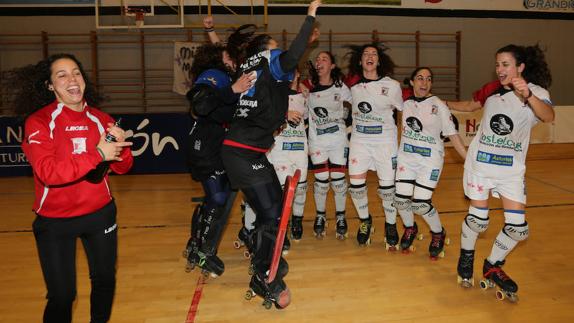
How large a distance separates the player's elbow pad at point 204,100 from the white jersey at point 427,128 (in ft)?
7.06

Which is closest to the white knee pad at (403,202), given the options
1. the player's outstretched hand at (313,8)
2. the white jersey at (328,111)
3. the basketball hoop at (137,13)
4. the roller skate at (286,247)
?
the white jersey at (328,111)

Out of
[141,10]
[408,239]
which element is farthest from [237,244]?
[141,10]

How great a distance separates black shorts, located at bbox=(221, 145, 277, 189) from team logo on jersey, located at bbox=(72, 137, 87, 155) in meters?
1.14

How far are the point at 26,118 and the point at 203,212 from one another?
2033mm

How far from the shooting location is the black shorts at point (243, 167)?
343 centimetres

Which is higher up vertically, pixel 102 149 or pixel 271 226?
pixel 102 149

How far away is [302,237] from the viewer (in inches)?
220

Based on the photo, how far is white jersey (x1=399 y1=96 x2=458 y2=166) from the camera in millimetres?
4551

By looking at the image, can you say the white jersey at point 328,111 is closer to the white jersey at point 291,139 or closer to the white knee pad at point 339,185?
the white jersey at point 291,139

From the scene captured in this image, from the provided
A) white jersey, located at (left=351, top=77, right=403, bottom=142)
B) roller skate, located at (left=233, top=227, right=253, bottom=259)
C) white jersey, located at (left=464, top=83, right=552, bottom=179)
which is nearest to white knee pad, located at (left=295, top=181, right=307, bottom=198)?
roller skate, located at (left=233, top=227, right=253, bottom=259)

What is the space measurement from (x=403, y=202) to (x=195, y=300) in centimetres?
228

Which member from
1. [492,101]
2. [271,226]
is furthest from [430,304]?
[492,101]

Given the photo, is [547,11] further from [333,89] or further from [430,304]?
[430,304]

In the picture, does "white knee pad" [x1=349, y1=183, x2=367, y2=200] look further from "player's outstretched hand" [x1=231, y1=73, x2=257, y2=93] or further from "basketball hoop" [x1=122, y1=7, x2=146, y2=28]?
"basketball hoop" [x1=122, y1=7, x2=146, y2=28]
